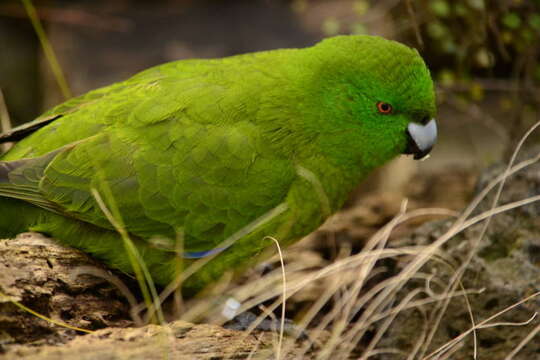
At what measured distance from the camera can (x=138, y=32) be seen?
5.59 m

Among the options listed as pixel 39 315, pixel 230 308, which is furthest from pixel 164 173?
Answer: pixel 39 315

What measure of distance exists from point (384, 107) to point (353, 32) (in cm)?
122

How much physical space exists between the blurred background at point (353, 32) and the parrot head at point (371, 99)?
46 centimetres

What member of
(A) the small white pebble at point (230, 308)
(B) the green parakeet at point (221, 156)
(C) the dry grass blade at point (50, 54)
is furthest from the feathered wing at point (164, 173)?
(C) the dry grass blade at point (50, 54)

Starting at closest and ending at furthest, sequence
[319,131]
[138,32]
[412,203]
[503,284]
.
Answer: [503,284] < [319,131] < [412,203] < [138,32]

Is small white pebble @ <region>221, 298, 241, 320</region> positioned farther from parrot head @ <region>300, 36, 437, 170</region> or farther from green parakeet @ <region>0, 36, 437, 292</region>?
parrot head @ <region>300, 36, 437, 170</region>

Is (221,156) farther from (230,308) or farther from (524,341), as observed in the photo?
(524,341)

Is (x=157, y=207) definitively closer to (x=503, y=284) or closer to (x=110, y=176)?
(x=110, y=176)

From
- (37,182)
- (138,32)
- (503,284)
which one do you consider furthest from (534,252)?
(138,32)

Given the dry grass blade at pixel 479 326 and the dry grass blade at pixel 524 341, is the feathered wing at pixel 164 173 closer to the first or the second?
the dry grass blade at pixel 479 326

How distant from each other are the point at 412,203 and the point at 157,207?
197 cm

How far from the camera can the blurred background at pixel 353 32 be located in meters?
3.53

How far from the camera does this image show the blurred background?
3.53 metres

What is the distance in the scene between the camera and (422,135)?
2580mm
